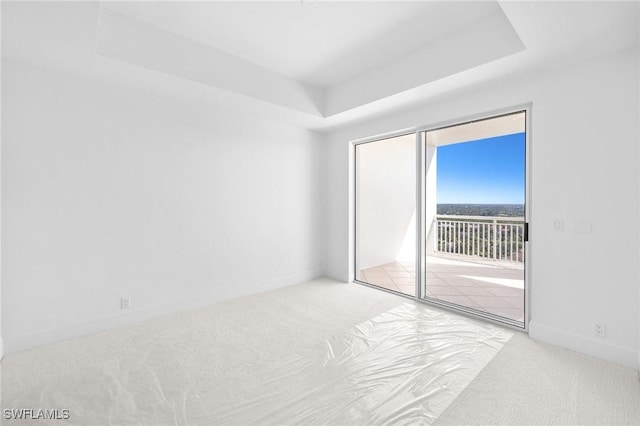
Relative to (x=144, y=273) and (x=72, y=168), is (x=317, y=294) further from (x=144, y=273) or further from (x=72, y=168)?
(x=72, y=168)

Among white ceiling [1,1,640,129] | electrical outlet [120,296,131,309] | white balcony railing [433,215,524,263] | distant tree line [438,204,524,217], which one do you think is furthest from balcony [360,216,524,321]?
electrical outlet [120,296,131,309]

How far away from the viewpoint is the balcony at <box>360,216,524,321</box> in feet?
12.9

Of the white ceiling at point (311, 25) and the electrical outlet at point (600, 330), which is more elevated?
the white ceiling at point (311, 25)

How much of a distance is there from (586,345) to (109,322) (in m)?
4.38

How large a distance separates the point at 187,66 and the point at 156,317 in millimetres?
2664

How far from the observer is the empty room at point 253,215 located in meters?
1.96

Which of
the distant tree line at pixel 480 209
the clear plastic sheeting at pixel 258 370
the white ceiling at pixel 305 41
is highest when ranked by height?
the white ceiling at pixel 305 41

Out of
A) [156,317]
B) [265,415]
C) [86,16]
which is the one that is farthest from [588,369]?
[86,16]

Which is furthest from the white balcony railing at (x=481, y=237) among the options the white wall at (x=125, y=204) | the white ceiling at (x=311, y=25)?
the white ceiling at (x=311, y=25)

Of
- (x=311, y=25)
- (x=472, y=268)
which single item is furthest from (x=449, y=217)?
(x=311, y=25)

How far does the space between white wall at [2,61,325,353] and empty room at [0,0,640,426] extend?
0.02m

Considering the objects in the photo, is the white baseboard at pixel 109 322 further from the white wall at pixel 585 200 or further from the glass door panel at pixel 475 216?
the white wall at pixel 585 200

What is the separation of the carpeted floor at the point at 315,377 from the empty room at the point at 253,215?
0.02m

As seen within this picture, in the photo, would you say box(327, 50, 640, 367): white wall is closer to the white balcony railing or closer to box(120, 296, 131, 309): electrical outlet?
the white balcony railing
